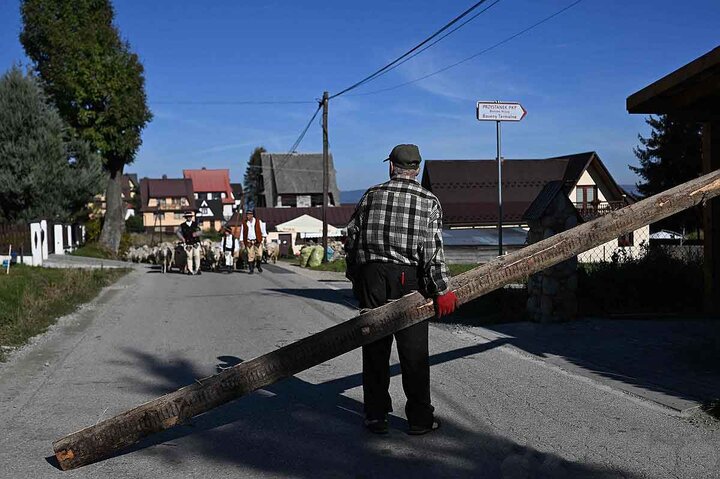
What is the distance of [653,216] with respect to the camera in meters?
5.51

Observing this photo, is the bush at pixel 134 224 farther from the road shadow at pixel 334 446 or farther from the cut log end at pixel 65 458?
the cut log end at pixel 65 458

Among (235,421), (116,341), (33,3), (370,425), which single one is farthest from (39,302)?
(33,3)

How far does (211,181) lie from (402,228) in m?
132

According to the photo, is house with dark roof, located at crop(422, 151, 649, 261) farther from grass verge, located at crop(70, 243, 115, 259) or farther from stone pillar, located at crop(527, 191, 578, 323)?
stone pillar, located at crop(527, 191, 578, 323)

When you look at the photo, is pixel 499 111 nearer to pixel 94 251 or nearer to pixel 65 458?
pixel 65 458

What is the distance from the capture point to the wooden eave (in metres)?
8.57

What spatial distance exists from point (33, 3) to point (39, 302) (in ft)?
110

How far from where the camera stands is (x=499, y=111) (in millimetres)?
11977

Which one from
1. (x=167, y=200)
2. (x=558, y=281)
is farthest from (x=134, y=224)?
(x=558, y=281)

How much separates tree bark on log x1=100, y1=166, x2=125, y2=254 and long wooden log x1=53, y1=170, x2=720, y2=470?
40.3 m

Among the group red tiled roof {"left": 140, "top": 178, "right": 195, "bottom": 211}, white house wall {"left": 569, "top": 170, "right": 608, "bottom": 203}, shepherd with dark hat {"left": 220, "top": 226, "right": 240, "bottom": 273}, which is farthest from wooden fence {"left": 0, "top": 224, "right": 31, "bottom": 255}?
red tiled roof {"left": 140, "top": 178, "right": 195, "bottom": 211}

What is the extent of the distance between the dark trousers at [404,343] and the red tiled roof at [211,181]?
126 meters

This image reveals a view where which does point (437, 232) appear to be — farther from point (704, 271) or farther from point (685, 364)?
point (704, 271)

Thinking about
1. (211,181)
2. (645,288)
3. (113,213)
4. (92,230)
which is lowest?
(645,288)
